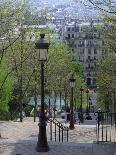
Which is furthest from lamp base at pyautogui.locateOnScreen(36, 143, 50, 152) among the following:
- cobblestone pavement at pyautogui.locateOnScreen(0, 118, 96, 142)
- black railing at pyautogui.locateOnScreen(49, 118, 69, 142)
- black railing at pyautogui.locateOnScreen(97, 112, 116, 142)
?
cobblestone pavement at pyautogui.locateOnScreen(0, 118, 96, 142)

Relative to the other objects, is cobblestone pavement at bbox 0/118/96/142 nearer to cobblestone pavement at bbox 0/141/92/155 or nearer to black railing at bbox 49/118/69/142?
black railing at bbox 49/118/69/142

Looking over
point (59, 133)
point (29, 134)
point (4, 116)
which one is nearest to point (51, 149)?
point (59, 133)

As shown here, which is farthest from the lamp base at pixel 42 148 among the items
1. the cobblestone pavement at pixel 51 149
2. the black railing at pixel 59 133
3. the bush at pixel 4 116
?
the bush at pixel 4 116

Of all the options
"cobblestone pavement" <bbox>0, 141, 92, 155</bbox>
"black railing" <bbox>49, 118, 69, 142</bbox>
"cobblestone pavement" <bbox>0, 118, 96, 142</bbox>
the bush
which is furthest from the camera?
the bush

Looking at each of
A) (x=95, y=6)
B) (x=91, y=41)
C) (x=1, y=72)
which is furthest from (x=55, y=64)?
(x=91, y=41)

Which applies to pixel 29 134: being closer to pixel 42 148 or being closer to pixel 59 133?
pixel 59 133

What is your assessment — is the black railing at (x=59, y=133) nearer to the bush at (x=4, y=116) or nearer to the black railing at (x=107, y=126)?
the black railing at (x=107, y=126)

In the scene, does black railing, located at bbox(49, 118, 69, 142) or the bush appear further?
the bush

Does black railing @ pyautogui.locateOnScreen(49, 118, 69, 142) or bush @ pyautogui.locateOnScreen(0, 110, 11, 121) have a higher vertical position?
black railing @ pyautogui.locateOnScreen(49, 118, 69, 142)

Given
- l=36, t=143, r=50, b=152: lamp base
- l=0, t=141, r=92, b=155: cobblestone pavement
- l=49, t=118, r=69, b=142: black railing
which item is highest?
l=36, t=143, r=50, b=152: lamp base

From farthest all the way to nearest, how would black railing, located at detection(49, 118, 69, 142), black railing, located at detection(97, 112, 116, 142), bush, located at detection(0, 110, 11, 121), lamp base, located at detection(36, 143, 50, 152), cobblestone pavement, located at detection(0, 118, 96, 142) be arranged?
1. bush, located at detection(0, 110, 11, 121)
2. cobblestone pavement, located at detection(0, 118, 96, 142)
3. black railing, located at detection(49, 118, 69, 142)
4. black railing, located at detection(97, 112, 116, 142)
5. lamp base, located at detection(36, 143, 50, 152)

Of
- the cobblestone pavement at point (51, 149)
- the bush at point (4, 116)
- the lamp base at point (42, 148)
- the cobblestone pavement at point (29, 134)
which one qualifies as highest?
the lamp base at point (42, 148)

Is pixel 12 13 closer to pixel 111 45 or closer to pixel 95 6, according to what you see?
pixel 111 45

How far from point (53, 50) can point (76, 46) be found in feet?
362
